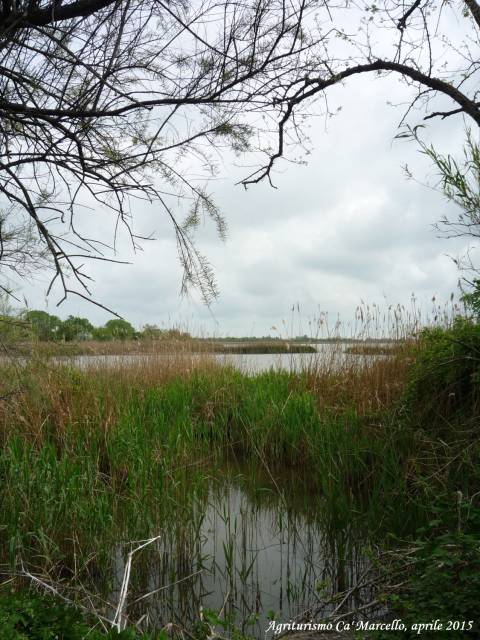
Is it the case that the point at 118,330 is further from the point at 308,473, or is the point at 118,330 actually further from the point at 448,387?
the point at 448,387

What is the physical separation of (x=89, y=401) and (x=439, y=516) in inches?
132

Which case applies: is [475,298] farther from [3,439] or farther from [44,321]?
[3,439]

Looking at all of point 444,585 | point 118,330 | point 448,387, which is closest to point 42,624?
point 444,585

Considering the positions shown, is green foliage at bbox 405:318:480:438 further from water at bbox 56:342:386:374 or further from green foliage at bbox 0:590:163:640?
water at bbox 56:342:386:374

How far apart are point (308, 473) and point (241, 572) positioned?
2030 millimetres

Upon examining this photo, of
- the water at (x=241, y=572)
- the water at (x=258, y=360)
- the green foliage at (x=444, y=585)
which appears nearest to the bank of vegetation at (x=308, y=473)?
the green foliage at (x=444, y=585)

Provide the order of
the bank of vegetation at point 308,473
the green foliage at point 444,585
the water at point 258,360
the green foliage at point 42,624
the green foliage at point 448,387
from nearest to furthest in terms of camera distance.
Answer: the green foliage at point 42,624
the green foliage at point 444,585
the bank of vegetation at point 308,473
the green foliage at point 448,387
the water at point 258,360

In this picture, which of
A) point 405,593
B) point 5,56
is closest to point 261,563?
point 405,593

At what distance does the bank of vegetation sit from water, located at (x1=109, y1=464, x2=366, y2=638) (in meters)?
0.12

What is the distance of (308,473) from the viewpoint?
4.57 metres

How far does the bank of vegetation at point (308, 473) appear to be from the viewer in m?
2.18

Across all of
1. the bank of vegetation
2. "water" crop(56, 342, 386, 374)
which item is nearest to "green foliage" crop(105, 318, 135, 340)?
"water" crop(56, 342, 386, 374)

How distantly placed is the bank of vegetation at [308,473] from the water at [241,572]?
12 cm

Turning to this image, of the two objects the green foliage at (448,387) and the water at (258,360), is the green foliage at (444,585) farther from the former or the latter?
the water at (258,360)
